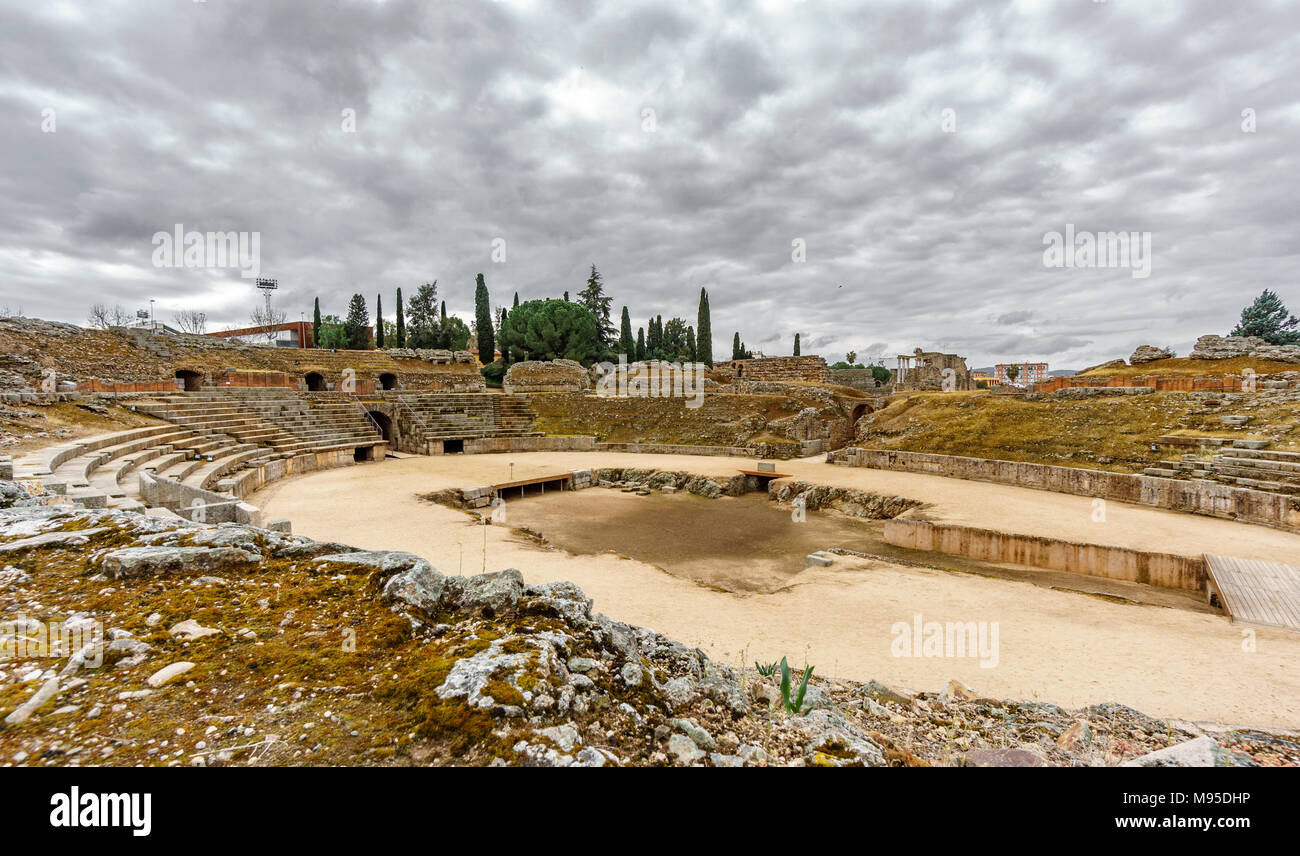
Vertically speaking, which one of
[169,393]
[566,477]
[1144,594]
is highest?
[169,393]

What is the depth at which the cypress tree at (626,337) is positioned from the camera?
179 ft

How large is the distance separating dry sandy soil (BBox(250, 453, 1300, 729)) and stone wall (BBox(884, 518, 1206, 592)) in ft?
2.63

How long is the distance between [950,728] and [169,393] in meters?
28.6

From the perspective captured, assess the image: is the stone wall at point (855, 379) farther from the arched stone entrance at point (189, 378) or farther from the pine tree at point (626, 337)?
the arched stone entrance at point (189, 378)

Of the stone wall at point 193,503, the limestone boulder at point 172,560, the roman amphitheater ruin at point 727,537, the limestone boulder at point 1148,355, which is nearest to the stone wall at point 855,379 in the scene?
the roman amphitheater ruin at point 727,537

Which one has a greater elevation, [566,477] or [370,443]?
[370,443]

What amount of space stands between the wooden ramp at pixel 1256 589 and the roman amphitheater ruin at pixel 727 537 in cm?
6

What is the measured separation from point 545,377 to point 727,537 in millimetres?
29309

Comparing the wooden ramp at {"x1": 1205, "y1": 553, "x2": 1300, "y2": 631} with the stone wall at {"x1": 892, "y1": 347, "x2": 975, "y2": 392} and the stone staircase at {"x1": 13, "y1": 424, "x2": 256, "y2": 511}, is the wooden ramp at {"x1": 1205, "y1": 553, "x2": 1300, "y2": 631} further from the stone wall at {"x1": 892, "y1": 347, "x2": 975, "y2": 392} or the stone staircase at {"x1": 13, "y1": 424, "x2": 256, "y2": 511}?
the stone wall at {"x1": 892, "y1": 347, "x2": 975, "y2": 392}

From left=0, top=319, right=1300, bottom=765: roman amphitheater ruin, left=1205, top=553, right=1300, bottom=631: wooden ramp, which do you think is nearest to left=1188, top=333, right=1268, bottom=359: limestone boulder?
left=0, top=319, right=1300, bottom=765: roman amphitheater ruin

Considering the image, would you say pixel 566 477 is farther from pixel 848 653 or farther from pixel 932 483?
pixel 848 653

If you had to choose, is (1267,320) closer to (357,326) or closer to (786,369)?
(786,369)
